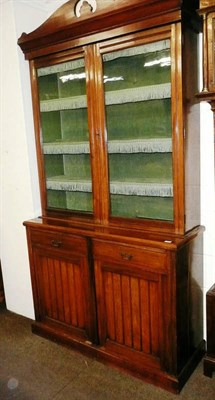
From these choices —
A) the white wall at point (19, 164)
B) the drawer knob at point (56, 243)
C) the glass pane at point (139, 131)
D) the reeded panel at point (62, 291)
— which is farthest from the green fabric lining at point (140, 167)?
the reeded panel at point (62, 291)

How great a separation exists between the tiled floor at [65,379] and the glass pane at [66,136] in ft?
3.39

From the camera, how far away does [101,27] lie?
193 centimetres

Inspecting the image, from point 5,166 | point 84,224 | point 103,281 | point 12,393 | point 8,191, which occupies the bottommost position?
point 12,393

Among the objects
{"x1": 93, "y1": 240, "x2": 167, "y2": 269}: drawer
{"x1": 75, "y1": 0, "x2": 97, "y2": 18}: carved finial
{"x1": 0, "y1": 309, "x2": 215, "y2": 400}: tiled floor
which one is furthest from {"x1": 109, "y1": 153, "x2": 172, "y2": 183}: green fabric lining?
{"x1": 0, "y1": 309, "x2": 215, "y2": 400}: tiled floor

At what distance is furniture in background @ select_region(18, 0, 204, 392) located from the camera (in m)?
1.83

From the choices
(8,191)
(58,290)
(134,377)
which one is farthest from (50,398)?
(8,191)

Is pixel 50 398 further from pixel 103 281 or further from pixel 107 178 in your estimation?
pixel 107 178

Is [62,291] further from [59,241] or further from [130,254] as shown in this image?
[130,254]

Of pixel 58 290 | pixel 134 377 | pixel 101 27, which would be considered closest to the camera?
pixel 101 27

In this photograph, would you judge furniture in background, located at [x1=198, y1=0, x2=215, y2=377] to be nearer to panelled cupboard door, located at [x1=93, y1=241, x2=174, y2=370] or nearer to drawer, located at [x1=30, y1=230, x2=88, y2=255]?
panelled cupboard door, located at [x1=93, y1=241, x2=174, y2=370]

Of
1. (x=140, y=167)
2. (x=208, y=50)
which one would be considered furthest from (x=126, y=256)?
(x=208, y=50)

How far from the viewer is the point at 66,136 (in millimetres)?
2508

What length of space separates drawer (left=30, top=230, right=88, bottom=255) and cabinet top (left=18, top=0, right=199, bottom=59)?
3.99ft

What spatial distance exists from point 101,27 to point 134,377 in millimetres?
2097
